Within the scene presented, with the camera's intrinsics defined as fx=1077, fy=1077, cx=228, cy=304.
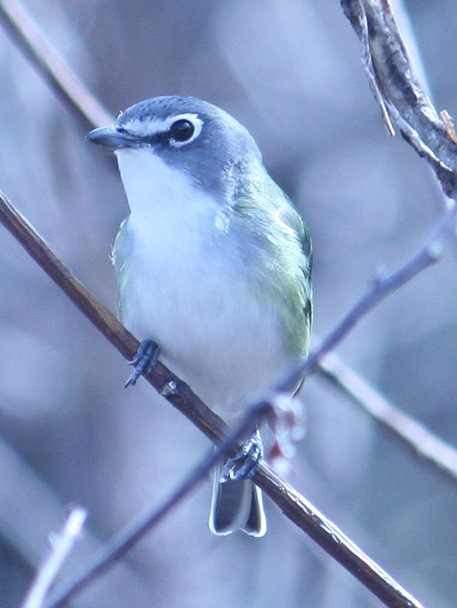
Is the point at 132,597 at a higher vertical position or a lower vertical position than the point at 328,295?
lower

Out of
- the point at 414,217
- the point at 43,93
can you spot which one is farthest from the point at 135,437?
the point at 414,217

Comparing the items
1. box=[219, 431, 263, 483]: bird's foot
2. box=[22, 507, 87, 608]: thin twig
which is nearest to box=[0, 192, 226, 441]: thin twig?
box=[219, 431, 263, 483]: bird's foot

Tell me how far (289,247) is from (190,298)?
54 centimetres

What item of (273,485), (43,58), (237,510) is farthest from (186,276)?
(273,485)

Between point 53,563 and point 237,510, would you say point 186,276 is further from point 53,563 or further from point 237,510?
point 53,563

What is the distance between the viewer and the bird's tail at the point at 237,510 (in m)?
4.23

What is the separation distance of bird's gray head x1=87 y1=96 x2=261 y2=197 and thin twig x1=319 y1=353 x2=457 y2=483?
873 mm

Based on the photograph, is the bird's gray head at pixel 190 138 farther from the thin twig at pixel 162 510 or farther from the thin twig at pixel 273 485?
the thin twig at pixel 162 510

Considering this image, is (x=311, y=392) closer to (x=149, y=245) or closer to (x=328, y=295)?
(x=328, y=295)

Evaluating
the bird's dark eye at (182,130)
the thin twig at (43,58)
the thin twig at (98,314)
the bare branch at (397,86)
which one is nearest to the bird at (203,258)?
the bird's dark eye at (182,130)

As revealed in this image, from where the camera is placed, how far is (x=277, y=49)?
7.34 m

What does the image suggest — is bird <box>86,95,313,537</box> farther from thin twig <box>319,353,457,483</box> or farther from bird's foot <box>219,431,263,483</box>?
thin twig <box>319,353,457,483</box>

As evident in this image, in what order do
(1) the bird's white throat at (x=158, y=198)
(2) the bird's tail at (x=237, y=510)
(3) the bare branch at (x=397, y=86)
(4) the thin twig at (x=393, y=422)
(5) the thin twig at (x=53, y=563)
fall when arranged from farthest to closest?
1. (2) the bird's tail at (x=237, y=510)
2. (1) the bird's white throat at (x=158, y=198)
3. (4) the thin twig at (x=393, y=422)
4. (3) the bare branch at (x=397, y=86)
5. (5) the thin twig at (x=53, y=563)

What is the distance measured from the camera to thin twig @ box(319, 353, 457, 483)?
3224 millimetres
